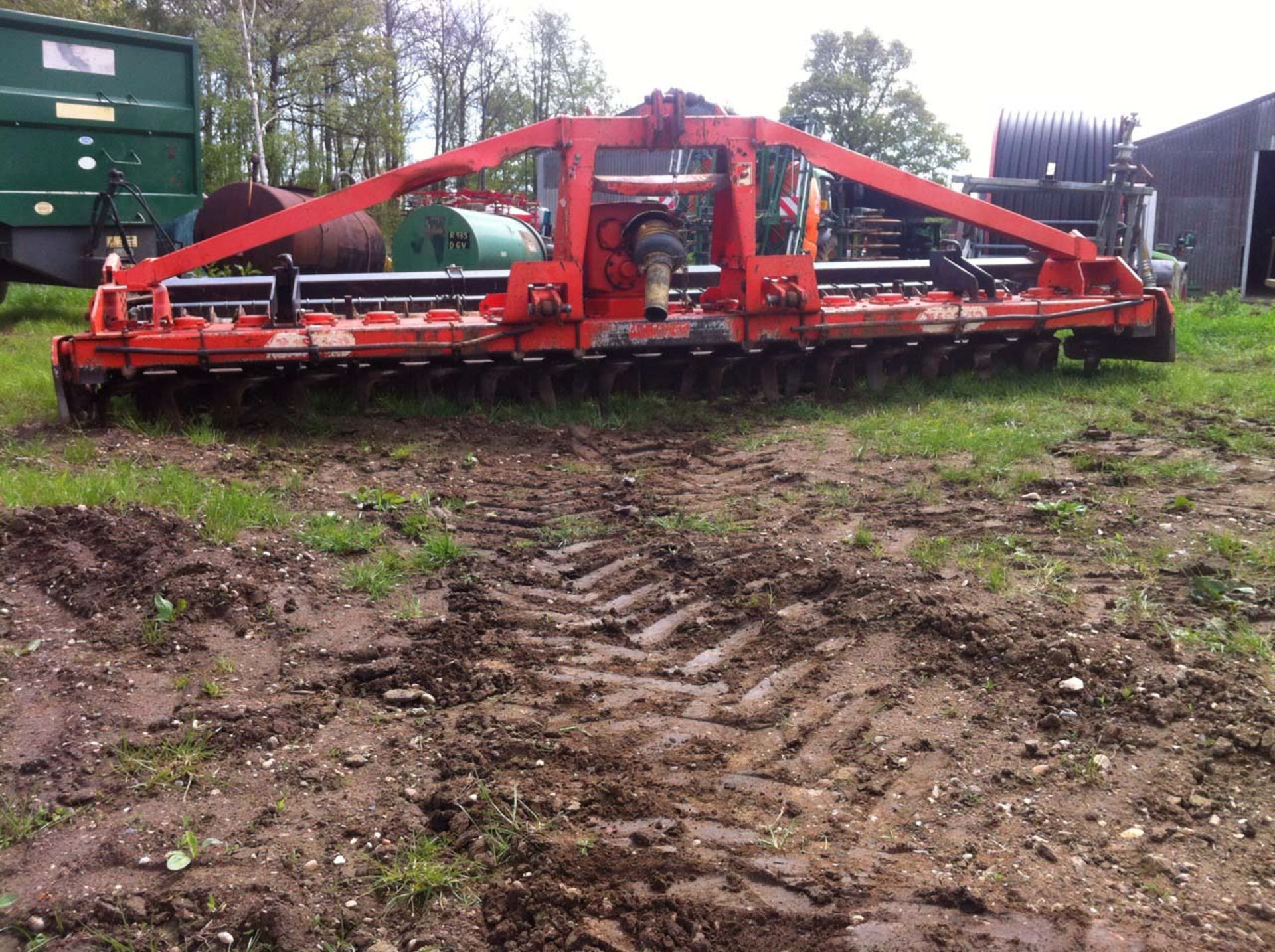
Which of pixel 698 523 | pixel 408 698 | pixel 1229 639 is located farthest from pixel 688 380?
pixel 408 698

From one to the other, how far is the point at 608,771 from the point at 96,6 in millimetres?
26520

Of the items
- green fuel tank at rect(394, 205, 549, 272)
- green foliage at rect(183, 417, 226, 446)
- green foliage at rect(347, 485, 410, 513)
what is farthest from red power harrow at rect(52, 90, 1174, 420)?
green fuel tank at rect(394, 205, 549, 272)

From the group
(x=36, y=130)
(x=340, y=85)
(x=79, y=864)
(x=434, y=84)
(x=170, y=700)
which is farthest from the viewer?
(x=434, y=84)

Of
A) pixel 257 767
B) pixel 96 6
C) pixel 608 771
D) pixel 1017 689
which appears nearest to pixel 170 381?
pixel 257 767

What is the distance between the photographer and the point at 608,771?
3.01 m

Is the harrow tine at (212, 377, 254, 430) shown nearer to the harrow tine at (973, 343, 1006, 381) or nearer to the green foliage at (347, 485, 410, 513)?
the green foliage at (347, 485, 410, 513)

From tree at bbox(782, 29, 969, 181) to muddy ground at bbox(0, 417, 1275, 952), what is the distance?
48.9m

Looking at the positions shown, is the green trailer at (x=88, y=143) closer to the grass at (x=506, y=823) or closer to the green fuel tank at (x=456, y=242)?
the green fuel tank at (x=456, y=242)

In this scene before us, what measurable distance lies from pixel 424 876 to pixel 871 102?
53480 mm

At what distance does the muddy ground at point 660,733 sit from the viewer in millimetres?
2418

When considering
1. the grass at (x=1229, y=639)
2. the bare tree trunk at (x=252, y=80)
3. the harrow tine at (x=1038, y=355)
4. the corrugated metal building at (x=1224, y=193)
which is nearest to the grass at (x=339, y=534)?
the grass at (x=1229, y=639)

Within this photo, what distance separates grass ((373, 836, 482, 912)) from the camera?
2.48 m

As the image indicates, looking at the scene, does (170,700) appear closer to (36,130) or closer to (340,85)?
(36,130)

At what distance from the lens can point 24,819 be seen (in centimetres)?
270
